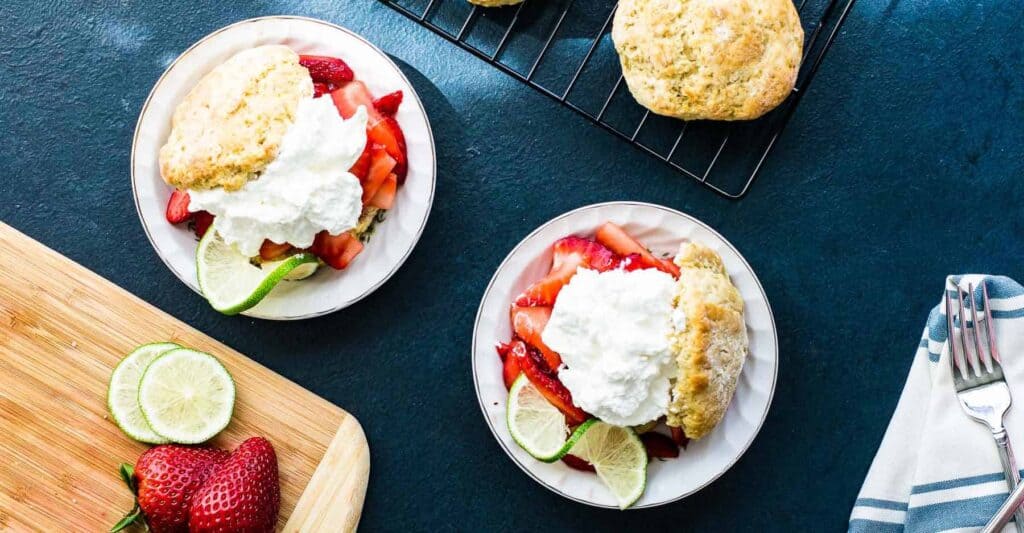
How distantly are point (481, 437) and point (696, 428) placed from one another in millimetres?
762

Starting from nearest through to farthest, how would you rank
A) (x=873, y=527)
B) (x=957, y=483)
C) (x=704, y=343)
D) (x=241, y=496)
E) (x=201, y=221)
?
(x=704, y=343), (x=241, y=496), (x=201, y=221), (x=957, y=483), (x=873, y=527)

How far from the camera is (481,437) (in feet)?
10.2

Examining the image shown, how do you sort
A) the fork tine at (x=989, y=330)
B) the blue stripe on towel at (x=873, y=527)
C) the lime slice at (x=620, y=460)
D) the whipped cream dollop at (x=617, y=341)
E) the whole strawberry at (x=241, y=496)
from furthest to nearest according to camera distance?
1. the blue stripe on towel at (x=873, y=527)
2. the fork tine at (x=989, y=330)
3. the lime slice at (x=620, y=460)
4. the whole strawberry at (x=241, y=496)
5. the whipped cream dollop at (x=617, y=341)

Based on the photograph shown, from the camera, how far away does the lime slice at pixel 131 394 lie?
287 centimetres

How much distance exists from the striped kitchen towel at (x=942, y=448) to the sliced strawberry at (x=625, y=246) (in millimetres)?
957

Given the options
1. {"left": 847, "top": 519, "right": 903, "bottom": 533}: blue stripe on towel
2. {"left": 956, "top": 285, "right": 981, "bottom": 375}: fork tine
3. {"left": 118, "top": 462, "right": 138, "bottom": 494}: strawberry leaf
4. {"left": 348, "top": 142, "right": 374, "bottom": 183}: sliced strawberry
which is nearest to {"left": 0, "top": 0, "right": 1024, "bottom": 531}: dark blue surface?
{"left": 847, "top": 519, "right": 903, "bottom": 533}: blue stripe on towel

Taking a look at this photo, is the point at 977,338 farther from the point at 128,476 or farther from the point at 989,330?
the point at 128,476

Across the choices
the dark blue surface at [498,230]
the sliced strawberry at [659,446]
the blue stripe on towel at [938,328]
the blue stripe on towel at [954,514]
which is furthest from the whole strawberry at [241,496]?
the blue stripe on towel at [938,328]

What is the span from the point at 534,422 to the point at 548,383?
0.13m

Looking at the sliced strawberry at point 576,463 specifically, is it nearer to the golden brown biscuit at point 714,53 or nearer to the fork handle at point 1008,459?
the golden brown biscuit at point 714,53

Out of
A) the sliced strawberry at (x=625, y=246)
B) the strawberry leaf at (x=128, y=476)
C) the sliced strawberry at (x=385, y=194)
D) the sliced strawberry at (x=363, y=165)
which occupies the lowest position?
the strawberry leaf at (x=128, y=476)

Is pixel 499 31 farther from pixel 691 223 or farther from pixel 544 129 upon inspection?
pixel 691 223

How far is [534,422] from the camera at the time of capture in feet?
9.25

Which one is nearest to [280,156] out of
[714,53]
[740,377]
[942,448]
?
[714,53]
